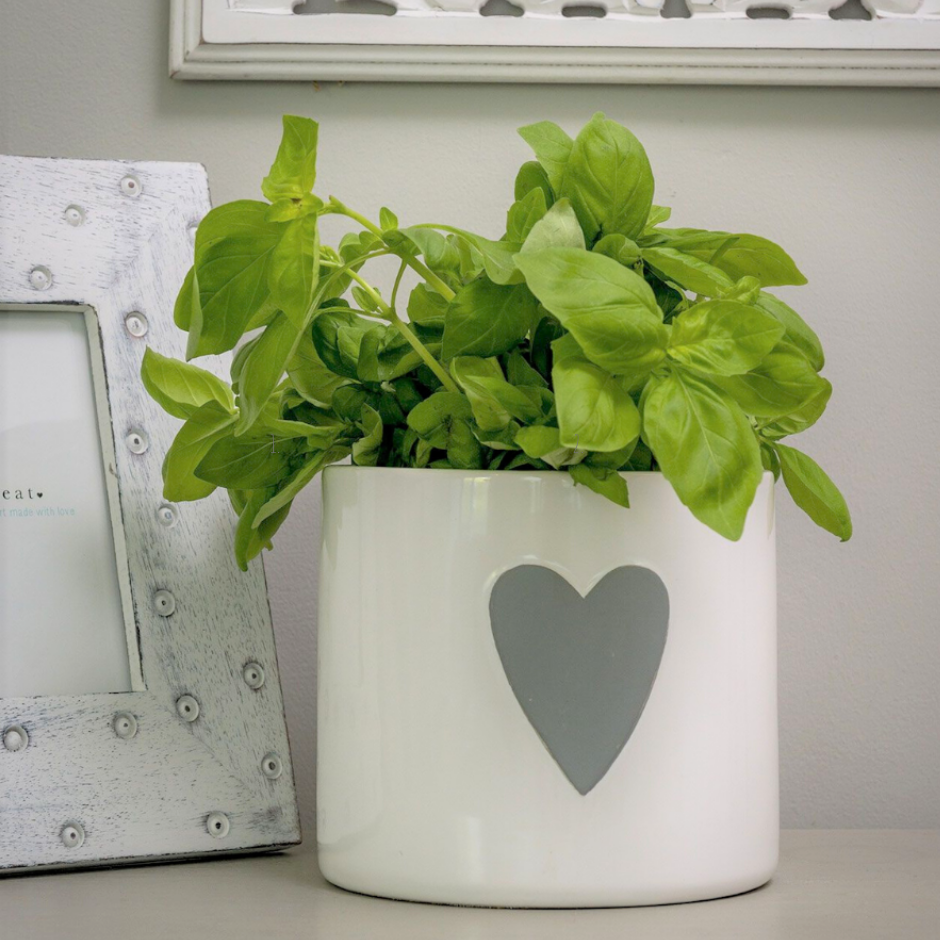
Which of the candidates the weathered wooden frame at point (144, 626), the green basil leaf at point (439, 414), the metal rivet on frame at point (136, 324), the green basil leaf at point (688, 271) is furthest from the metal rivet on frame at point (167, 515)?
the green basil leaf at point (688, 271)

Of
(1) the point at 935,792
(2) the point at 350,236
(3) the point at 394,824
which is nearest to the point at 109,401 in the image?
(2) the point at 350,236

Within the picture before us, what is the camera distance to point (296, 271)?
416 mm

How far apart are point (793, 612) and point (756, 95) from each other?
363mm

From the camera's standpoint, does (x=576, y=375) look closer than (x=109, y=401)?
Yes

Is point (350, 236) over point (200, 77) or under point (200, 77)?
under

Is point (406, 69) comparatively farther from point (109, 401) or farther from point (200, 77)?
point (109, 401)

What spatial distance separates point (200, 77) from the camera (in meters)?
0.73

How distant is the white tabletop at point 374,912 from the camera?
0.43m

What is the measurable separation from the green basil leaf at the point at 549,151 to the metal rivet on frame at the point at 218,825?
1.22 ft

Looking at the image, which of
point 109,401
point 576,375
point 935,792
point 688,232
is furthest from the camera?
point 935,792

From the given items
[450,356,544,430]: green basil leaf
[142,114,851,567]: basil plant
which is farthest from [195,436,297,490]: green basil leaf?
[450,356,544,430]: green basil leaf

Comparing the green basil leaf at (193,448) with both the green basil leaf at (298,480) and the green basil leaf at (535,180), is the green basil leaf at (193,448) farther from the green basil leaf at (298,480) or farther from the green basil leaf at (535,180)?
the green basil leaf at (535,180)

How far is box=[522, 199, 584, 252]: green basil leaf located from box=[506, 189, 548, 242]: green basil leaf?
0.01 metres

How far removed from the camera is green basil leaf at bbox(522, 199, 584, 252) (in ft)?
1.37
